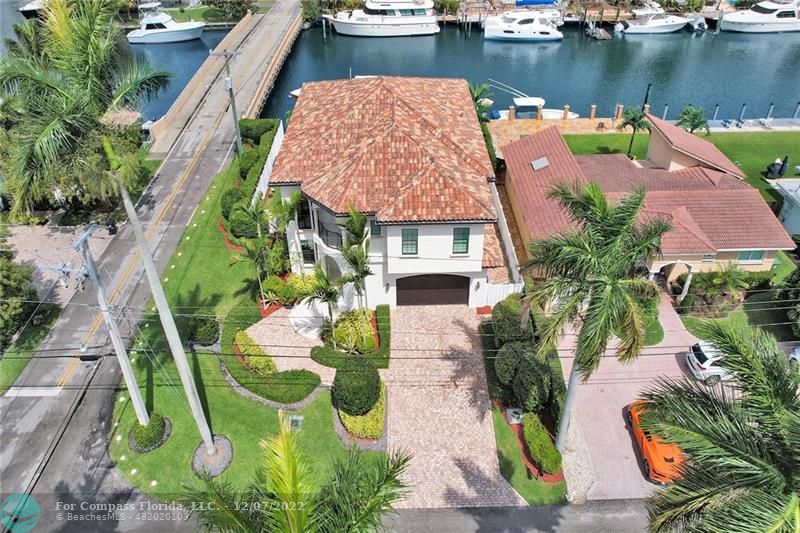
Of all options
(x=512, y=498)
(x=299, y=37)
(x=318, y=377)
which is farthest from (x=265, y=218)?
(x=299, y=37)

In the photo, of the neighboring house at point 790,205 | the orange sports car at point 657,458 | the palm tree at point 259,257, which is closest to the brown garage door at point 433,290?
the palm tree at point 259,257

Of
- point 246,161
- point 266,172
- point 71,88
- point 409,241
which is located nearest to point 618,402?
point 409,241

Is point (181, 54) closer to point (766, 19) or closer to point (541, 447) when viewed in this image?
point (541, 447)

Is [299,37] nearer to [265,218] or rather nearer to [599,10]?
[599,10]

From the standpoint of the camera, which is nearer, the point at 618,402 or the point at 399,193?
the point at 618,402

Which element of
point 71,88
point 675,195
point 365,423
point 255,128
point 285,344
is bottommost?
point 365,423

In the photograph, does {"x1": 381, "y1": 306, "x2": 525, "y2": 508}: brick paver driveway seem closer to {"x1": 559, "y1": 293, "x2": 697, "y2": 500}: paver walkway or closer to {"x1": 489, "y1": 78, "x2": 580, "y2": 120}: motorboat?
{"x1": 559, "y1": 293, "x2": 697, "y2": 500}: paver walkway
